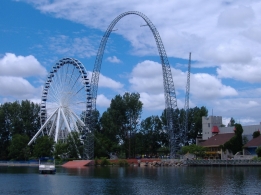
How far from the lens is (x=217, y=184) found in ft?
159

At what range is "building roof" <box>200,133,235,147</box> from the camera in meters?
108

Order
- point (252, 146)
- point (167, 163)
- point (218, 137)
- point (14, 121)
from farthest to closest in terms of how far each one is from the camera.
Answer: point (14, 121)
point (218, 137)
point (167, 163)
point (252, 146)

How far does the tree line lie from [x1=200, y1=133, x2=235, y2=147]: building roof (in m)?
14.8

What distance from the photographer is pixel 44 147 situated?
10506cm

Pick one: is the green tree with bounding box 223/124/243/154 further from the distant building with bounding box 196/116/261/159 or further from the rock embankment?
the rock embankment

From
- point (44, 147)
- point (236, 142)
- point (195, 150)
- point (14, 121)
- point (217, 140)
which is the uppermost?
point (14, 121)

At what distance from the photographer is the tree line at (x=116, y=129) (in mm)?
115750

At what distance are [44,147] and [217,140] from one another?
42686 mm

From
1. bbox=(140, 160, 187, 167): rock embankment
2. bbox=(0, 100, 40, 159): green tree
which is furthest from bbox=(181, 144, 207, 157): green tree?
bbox=(0, 100, 40, 159): green tree

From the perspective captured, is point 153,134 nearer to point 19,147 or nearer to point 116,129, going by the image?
point 116,129

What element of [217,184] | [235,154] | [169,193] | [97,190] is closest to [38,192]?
[97,190]

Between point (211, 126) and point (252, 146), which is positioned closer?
point (252, 146)

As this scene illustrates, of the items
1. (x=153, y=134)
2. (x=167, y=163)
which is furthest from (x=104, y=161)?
(x=153, y=134)

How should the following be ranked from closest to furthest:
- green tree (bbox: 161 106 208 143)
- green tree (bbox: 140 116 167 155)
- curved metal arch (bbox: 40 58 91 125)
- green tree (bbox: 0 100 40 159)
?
curved metal arch (bbox: 40 58 91 125) → green tree (bbox: 0 100 40 159) → green tree (bbox: 140 116 167 155) → green tree (bbox: 161 106 208 143)
